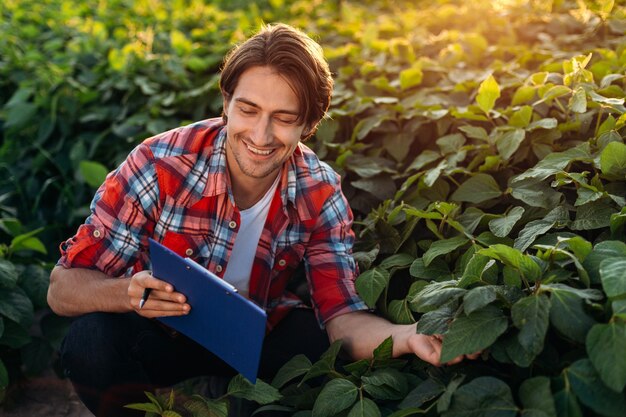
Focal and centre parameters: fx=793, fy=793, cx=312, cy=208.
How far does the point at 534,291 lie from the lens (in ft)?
5.63

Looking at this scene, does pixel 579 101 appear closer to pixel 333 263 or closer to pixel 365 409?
pixel 333 263

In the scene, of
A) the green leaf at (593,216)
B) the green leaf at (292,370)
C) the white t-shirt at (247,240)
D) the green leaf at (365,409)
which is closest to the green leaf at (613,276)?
the green leaf at (593,216)

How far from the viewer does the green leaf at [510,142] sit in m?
2.35

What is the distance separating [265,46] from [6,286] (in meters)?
1.17

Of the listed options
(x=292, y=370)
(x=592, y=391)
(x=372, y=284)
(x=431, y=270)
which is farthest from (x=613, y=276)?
(x=292, y=370)

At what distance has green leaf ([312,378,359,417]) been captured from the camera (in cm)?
185

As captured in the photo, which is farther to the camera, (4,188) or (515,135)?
(4,188)

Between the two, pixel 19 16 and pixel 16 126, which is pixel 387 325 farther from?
pixel 19 16

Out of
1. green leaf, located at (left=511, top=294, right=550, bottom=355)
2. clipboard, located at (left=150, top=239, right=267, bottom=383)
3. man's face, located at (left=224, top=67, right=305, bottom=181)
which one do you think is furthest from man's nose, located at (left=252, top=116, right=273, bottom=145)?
green leaf, located at (left=511, top=294, right=550, bottom=355)

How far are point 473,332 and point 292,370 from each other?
0.58 meters

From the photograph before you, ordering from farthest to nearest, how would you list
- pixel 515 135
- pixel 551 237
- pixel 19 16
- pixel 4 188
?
pixel 19 16
pixel 4 188
pixel 515 135
pixel 551 237

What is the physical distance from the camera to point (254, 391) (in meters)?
1.99

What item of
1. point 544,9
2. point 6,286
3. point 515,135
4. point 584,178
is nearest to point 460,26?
point 544,9

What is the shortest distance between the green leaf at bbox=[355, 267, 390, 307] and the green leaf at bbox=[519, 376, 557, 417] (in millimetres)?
585
